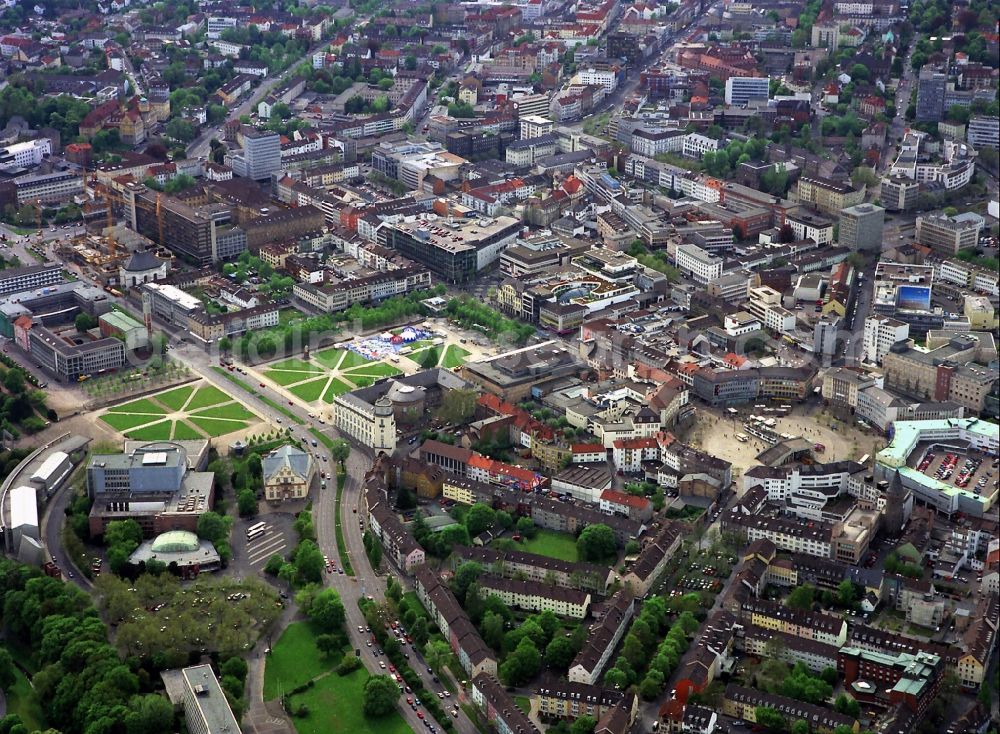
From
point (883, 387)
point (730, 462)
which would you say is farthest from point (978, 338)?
point (730, 462)

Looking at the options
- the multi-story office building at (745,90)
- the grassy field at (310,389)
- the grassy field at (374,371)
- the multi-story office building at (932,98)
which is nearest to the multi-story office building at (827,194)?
the multi-story office building at (932,98)

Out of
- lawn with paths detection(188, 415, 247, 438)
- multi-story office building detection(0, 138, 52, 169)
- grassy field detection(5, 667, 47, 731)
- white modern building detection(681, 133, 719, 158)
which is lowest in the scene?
grassy field detection(5, 667, 47, 731)

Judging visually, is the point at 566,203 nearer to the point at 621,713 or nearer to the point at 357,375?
the point at 357,375

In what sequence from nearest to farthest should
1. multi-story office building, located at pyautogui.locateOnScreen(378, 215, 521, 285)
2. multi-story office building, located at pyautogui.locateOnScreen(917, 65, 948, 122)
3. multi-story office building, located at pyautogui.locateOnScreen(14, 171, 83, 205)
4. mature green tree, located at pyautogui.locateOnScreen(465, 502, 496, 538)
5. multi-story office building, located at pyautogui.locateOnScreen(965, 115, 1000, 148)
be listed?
1. mature green tree, located at pyautogui.locateOnScreen(465, 502, 496, 538)
2. multi-story office building, located at pyautogui.locateOnScreen(378, 215, 521, 285)
3. multi-story office building, located at pyautogui.locateOnScreen(14, 171, 83, 205)
4. multi-story office building, located at pyautogui.locateOnScreen(965, 115, 1000, 148)
5. multi-story office building, located at pyautogui.locateOnScreen(917, 65, 948, 122)

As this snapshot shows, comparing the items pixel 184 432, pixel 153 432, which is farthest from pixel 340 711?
pixel 153 432

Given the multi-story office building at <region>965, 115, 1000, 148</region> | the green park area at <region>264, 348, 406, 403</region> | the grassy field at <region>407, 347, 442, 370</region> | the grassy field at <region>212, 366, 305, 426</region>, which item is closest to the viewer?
the grassy field at <region>212, 366, 305, 426</region>

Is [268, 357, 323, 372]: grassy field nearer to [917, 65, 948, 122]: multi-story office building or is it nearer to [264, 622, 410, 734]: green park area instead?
[264, 622, 410, 734]: green park area

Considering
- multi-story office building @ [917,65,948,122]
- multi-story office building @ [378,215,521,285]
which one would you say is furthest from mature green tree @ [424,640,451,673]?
multi-story office building @ [917,65,948,122]
